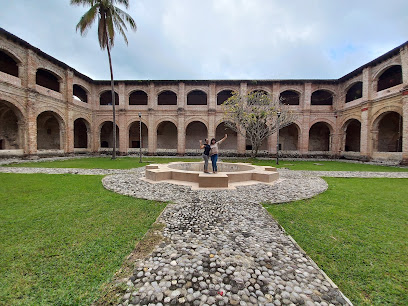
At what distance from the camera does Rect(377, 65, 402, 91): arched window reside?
17.3 metres

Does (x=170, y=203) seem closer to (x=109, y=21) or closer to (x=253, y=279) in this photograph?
(x=253, y=279)

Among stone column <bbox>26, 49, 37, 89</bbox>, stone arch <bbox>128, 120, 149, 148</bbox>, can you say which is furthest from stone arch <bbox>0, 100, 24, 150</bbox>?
stone arch <bbox>128, 120, 149, 148</bbox>

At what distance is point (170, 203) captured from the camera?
4766 mm

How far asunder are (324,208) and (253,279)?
346 cm

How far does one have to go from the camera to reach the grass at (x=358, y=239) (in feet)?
6.68

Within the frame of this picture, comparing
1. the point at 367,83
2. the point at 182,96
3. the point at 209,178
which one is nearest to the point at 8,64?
the point at 182,96

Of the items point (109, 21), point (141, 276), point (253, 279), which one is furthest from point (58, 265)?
point (109, 21)

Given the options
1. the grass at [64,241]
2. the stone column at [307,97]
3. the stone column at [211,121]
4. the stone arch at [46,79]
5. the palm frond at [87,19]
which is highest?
the palm frond at [87,19]

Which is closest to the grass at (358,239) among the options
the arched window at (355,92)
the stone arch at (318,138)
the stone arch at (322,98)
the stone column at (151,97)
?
the arched window at (355,92)

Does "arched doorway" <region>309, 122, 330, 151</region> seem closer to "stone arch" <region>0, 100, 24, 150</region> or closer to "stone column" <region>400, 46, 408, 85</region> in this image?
"stone column" <region>400, 46, 408, 85</region>

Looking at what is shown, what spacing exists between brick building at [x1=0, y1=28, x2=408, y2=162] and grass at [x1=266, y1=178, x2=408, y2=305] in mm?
15184

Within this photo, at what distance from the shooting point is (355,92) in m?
20.9

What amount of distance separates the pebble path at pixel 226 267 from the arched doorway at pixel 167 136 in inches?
910

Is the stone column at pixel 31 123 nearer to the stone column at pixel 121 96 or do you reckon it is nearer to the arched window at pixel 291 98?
the stone column at pixel 121 96
